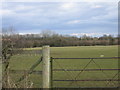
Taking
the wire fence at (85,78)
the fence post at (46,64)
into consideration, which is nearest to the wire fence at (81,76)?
the wire fence at (85,78)

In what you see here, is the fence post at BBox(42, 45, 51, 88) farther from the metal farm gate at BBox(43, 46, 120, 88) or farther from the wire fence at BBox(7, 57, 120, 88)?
the wire fence at BBox(7, 57, 120, 88)

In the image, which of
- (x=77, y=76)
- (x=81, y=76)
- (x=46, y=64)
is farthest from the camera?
(x=81, y=76)

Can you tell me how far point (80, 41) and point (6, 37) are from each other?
5178cm

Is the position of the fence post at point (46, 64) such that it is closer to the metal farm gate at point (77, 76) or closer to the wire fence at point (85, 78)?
the metal farm gate at point (77, 76)

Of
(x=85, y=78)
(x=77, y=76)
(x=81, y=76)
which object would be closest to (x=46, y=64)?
(x=77, y=76)

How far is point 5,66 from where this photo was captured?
5.11 metres

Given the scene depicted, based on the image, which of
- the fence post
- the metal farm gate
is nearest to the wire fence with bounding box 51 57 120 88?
the metal farm gate

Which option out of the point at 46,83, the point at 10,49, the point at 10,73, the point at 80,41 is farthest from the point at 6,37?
the point at 80,41

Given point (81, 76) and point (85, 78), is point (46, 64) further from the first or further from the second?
point (81, 76)

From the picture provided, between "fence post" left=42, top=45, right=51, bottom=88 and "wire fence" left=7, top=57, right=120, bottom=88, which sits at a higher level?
"fence post" left=42, top=45, right=51, bottom=88

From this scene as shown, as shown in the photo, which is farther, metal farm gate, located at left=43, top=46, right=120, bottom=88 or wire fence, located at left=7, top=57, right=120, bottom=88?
wire fence, located at left=7, top=57, right=120, bottom=88

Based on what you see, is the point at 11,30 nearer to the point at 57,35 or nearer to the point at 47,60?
the point at 47,60

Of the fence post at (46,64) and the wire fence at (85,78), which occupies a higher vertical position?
the fence post at (46,64)

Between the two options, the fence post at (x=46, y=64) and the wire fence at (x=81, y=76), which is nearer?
the fence post at (x=46, y=64)
